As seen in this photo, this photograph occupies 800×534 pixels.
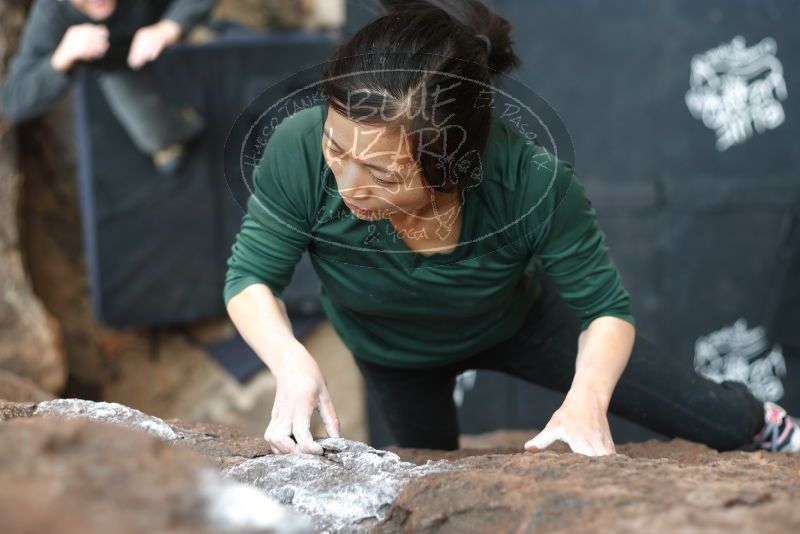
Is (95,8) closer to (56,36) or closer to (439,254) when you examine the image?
(56,36)

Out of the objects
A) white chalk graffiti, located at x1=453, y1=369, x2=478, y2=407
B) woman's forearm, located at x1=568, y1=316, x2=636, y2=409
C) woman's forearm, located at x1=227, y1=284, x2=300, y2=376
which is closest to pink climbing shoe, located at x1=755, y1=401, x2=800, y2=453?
woman's forearm, located at x1=568, y1=316, x2=636, y2=409

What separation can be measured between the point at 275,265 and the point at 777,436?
1.00 metres

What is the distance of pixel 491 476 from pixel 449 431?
0.84 m

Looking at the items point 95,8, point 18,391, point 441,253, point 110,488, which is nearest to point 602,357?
point 441,253

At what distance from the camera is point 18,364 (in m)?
3.34

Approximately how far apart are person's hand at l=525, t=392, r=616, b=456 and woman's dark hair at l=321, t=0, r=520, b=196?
36 cm

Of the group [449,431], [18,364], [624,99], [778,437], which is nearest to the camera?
[778,437]

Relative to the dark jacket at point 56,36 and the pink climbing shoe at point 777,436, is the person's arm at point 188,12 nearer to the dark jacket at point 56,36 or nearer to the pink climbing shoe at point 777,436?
the dark jacket at point 56,36

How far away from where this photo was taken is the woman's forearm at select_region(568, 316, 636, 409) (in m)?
1.37

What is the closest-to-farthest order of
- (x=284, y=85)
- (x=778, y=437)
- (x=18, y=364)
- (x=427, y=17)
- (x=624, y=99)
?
(x=427, y=17) → (x=284, y=85) → (x=778, y=437) → (x=624, y=99) → (x=18, y=364)

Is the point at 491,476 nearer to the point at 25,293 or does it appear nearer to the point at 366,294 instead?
the point at 366,294

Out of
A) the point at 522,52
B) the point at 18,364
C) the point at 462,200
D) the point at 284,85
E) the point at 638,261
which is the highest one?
the point at 522,52

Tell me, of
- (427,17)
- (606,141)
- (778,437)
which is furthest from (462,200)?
(606,141)

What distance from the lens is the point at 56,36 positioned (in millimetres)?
2773
